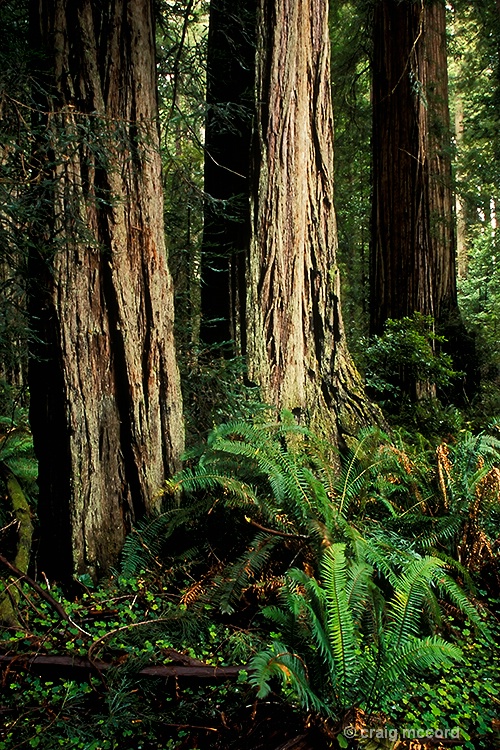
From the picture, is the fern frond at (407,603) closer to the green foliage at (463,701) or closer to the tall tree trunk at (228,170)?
the green foliage at (463,701)

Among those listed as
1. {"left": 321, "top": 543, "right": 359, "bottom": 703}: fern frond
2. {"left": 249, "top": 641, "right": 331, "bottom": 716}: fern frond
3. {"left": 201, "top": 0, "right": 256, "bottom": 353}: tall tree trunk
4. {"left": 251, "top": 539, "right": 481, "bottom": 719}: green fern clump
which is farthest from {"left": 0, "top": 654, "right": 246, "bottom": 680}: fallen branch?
{"left": 201, "top": 0, "right": 256, "bottom": 353}: tall tree trunk

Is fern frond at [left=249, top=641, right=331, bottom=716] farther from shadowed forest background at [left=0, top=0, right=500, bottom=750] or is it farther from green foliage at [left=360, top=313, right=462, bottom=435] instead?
green foliage at [left=360, top=313, right=462, bottom=435]

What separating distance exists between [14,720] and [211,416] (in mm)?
2148

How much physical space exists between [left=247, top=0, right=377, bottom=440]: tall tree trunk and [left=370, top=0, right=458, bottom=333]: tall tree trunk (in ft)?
8.17

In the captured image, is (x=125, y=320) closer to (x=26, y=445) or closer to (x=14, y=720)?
(x=26, y=445)

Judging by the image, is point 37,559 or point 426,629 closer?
point 426,629

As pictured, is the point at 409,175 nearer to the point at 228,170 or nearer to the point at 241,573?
the point at 228,170

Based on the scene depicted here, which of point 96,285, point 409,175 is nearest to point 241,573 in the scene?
point 96,285

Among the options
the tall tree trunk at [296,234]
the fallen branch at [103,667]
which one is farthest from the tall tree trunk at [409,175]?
the fallen branch at [103,667]

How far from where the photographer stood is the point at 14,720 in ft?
6.84

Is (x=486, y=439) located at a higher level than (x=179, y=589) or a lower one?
higher

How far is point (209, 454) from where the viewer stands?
3283 mm

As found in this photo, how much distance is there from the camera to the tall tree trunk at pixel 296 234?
155 inches

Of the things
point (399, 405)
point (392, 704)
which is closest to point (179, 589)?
point (392, 704)
